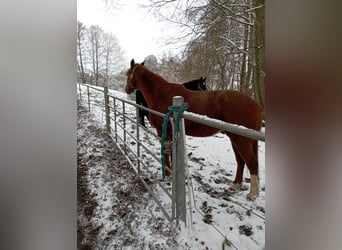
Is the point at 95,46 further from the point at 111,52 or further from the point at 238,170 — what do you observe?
the point at 238,170

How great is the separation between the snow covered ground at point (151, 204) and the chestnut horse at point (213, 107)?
3cm

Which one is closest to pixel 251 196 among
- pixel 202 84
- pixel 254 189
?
pixel 254 189

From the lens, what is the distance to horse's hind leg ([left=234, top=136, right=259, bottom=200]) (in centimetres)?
66

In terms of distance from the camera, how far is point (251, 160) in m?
0.67

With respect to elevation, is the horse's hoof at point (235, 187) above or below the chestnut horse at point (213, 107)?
below

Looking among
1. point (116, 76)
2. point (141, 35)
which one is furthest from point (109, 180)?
point (141, 35)

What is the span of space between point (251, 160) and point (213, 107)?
25cm

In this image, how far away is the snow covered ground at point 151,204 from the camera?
0.80 meters

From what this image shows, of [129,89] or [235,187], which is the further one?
[129,89]

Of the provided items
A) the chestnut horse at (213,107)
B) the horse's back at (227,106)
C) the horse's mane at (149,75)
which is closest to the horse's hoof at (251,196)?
the chestnut horse at (213,107)

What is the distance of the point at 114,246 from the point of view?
0.89 m

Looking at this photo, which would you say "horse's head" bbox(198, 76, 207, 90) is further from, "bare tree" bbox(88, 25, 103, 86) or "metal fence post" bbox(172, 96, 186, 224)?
"bare tree" bbox(88, 25, 103, 86)

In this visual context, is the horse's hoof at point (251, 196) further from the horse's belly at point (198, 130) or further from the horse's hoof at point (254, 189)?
the horse's belly at point (198, 130)
